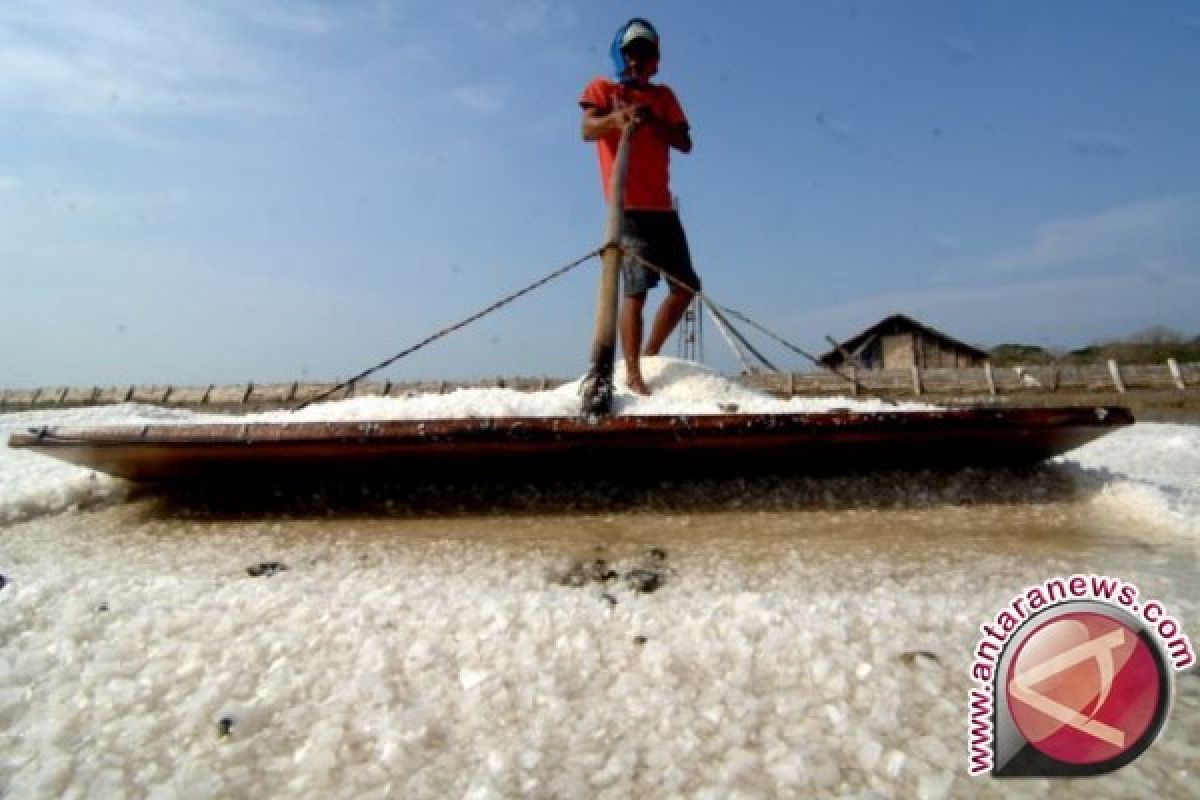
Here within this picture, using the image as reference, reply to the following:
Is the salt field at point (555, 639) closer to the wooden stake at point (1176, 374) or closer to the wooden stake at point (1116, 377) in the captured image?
the wooden stake at point (1116, 377)

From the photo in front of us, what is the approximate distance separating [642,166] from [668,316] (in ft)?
2.52

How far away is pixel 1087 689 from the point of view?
31.2 inches

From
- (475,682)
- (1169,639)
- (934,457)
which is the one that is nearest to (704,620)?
(475,682)

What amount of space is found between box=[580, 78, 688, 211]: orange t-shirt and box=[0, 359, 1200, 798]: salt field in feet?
5.96

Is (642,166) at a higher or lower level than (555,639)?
higher

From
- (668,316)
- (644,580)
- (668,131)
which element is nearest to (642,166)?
(668,131)

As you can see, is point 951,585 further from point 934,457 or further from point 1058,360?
point 1058,360

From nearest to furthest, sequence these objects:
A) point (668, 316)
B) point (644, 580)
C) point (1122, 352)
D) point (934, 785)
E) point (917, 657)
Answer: point (934, 785) → point (917, 657) → point (644, 580) → point (668, 316) → point (1122, 352)

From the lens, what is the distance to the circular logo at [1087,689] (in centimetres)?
76

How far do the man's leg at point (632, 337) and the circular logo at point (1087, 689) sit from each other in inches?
92.0

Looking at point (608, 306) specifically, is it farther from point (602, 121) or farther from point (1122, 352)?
point (1122, 352)

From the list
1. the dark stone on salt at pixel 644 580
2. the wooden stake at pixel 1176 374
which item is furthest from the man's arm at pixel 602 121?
the wooden stake at pixel 1176 374

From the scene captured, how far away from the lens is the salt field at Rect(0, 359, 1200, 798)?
0.77 meters

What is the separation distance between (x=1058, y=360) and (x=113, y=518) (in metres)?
15.9
